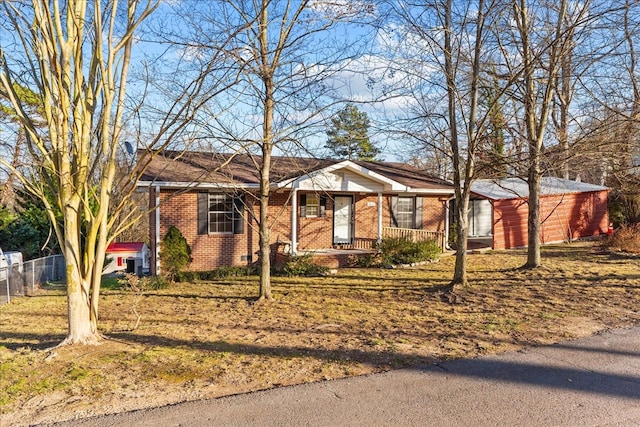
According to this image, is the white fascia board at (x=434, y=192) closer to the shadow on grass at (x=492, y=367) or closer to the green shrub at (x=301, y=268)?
the green shrub at (x=301, y=268)

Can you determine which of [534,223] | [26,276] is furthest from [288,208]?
[26,276]

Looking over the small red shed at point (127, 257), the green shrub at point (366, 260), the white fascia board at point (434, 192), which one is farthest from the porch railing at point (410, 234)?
the small red shed at point (127, 257)

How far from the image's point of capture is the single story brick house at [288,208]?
13.5 m

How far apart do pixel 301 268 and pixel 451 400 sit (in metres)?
9.27

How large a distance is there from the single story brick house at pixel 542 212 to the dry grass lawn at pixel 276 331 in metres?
7.13

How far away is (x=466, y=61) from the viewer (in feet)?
32.3

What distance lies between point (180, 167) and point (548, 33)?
1073 centimetres

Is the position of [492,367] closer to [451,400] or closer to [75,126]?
[451,400]

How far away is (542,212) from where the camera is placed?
2103 centimetres

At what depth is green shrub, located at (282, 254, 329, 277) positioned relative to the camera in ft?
43.9

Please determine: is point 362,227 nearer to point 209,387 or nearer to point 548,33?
point 548,33

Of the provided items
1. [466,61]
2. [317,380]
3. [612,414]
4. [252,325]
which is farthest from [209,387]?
[466,61]

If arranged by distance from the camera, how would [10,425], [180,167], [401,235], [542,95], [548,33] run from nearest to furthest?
[10,425]
[548,33]
[542,95]
[180,167]
[401,235]

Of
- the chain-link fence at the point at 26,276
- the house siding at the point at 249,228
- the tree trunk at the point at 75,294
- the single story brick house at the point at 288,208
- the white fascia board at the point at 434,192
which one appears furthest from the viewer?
the white fascia board at the point at 434,192
